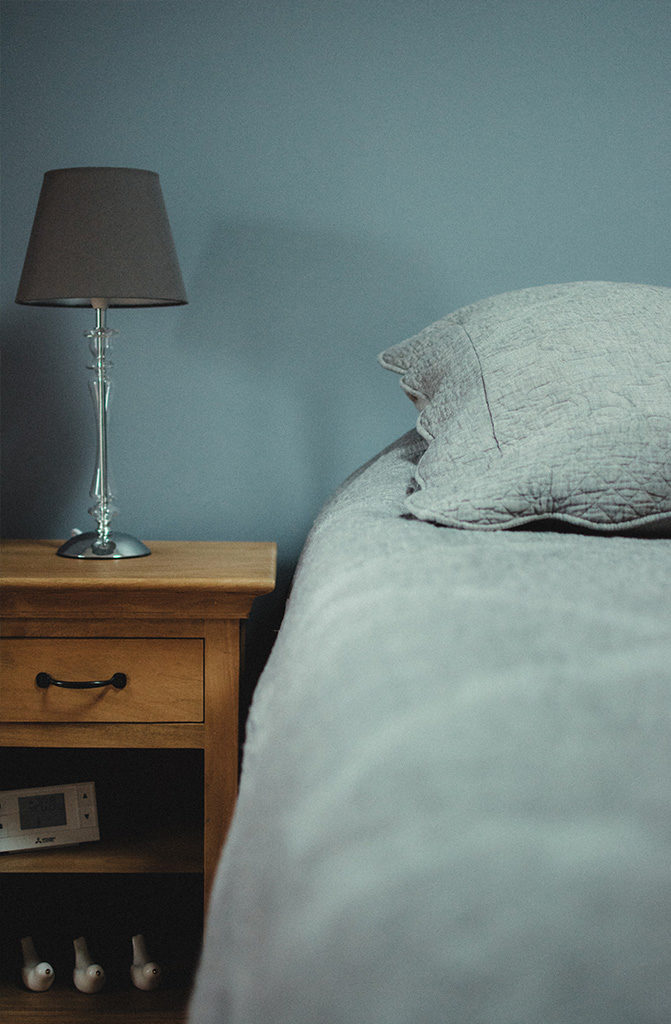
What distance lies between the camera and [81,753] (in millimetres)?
1617

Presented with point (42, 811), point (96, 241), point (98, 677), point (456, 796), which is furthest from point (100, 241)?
point (456, 796)

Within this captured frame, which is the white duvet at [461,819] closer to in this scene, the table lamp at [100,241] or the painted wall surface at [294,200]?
the table lamp at [100,241]

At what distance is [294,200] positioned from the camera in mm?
1566

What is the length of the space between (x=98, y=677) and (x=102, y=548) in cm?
22

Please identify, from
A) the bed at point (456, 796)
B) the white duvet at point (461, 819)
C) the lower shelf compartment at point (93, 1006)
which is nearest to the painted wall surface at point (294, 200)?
the lower shelf compartment at point (93, 1006)

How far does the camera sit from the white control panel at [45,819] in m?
1.23

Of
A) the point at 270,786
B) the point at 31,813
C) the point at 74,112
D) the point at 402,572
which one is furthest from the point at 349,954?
the point at 74,112

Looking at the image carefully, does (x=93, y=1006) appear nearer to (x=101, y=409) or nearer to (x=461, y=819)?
(x=101, y=409)

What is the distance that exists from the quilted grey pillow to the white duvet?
0.27 meters

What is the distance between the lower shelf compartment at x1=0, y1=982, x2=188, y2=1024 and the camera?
1.20m

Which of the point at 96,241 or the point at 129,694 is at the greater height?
the point at 96,241

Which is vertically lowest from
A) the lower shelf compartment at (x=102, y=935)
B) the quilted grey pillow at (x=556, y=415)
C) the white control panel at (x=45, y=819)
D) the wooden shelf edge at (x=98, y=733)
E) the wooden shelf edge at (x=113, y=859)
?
Answer: the lower shelf compartment at (x=102, y=935)

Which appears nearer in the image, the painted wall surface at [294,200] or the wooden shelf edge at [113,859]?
the wooden shelf edge at [113,859]

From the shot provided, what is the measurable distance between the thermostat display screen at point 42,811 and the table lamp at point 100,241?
0.73m
